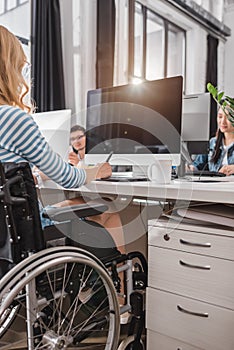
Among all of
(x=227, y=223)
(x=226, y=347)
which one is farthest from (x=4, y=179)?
(x=226, y=347)

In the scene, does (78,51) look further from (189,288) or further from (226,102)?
(189,288)

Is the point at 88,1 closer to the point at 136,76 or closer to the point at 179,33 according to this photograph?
the point at 136,76

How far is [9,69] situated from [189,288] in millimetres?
962

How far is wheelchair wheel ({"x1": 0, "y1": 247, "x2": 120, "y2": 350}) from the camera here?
949mm

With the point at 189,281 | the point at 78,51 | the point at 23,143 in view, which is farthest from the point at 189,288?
the point at 78,51

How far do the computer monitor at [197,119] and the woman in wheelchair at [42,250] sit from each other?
0.70 m

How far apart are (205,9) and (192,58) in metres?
0.66

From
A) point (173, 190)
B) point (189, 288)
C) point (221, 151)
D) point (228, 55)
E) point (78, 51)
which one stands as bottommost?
point (189, 288)

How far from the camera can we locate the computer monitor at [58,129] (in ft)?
5.70

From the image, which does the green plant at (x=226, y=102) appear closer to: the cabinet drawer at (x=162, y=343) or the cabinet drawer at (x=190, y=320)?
the cabinet drawer at (x=190, y=320)

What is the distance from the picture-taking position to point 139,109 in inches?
66.4

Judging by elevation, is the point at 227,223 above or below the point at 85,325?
above

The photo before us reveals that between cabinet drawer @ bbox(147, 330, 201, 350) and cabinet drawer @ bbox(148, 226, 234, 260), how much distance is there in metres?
0.32

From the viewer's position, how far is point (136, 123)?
5.55ft
